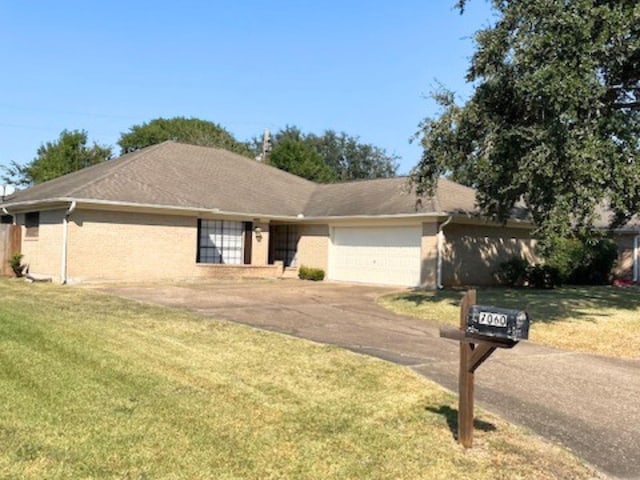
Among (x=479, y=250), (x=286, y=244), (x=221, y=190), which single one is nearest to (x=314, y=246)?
(x=286, y=244)

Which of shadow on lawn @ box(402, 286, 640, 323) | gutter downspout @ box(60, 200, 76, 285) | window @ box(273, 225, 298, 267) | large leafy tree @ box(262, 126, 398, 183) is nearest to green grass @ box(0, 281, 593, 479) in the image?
shadow on lawn @ box(402, 286, 640, 323)

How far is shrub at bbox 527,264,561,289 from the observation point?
2175cm

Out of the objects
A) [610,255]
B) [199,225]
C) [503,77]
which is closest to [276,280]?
[199,225]

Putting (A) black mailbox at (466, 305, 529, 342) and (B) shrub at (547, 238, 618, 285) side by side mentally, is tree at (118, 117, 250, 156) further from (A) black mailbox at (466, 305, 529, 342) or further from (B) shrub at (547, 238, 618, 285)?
(A) black mailbox at (466, 305, 529, 342)

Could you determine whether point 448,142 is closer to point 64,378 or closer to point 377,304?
point 377,304

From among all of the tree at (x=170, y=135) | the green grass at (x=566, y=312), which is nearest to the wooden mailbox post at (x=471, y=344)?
the green grass at (x=566, y=312)

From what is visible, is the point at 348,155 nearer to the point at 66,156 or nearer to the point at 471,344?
the point at 66,156

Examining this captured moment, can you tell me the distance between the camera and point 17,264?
66.1ft

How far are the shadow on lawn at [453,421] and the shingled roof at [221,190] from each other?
12.2 meters

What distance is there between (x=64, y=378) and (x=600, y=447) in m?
5.27

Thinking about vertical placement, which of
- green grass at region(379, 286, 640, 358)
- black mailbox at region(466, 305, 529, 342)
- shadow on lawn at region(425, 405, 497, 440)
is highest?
black mailbox at region(466, 305, 529, 342)

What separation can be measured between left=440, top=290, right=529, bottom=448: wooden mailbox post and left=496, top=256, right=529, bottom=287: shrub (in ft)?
58.9

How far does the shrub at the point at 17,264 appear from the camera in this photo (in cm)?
2011

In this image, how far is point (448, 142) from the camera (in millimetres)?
13812
